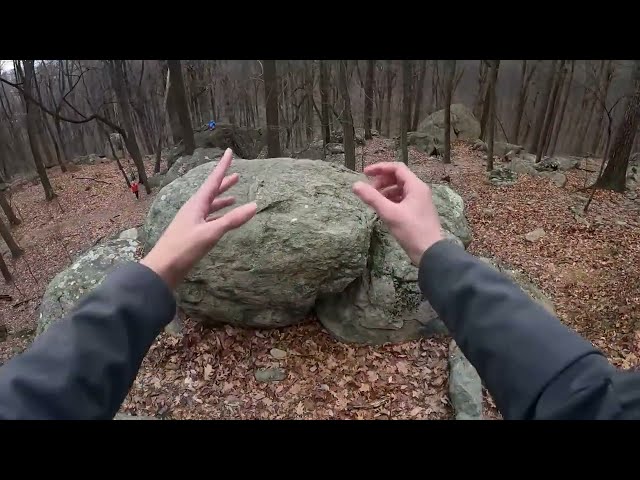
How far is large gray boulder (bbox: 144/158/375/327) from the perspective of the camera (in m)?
4.43

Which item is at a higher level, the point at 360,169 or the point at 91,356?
the point at 91,356

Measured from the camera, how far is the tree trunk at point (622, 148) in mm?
8125

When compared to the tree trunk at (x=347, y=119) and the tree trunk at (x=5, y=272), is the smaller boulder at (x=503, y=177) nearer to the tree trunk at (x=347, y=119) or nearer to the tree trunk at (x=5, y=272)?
the tree trunk at (x=347, y=119)

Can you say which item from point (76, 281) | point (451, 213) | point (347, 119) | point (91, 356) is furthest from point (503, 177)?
point (91, 356)

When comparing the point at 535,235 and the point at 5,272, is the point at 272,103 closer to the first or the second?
the point at 535,235

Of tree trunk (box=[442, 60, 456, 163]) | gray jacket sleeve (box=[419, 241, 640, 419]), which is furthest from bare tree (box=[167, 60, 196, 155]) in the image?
gray jacket sleeve (box=[419, 241, 640, 419])

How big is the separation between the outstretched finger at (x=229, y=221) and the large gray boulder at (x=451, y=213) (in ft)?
14.9

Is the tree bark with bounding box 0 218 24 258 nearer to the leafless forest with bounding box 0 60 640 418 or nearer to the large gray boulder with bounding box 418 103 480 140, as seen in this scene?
the leafless forest with bounding box 0 60 640 418

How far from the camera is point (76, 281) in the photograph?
5453 mm

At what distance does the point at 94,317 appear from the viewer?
1018mm

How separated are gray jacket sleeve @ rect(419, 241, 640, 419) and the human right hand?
17 centimetres

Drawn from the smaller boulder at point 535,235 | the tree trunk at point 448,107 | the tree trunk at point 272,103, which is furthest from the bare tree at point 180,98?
the smaller boulder at point 535,235

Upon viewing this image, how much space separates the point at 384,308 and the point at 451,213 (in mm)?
2013
